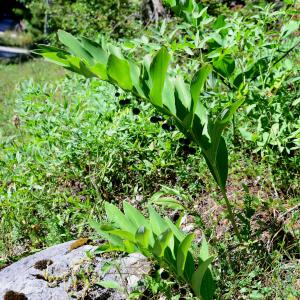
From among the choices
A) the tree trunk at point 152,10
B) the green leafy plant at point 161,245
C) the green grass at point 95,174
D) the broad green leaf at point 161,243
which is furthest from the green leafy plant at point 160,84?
the tree trunk at point 152,10

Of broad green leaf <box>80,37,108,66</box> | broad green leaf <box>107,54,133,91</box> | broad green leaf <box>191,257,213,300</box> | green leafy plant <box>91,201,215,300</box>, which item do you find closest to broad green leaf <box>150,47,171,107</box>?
broad green leaf <box>107,54,133,91</box>

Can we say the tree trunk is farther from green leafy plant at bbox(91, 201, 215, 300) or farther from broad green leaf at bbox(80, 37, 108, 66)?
green leafy plant at bbox(91, 201, 215, 300)

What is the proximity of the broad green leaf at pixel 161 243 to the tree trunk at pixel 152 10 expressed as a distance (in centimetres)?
709

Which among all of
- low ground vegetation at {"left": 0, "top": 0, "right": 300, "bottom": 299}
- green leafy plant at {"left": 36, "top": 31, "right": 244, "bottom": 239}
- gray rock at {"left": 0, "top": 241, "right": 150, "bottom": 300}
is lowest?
gray rock at {"left": 0, "top": 241, "right": 150, "bottom": 300}

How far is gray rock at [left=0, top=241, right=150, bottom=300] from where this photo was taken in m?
2.43

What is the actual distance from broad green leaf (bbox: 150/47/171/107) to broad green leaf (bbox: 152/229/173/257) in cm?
59

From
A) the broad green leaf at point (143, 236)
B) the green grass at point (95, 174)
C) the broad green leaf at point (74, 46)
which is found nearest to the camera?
the broad green leaf at point (143, 236)

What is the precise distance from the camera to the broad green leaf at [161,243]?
6.25ft

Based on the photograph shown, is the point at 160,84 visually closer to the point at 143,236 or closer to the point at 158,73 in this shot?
the point at 158,73

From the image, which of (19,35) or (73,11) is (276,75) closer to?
(73,11)

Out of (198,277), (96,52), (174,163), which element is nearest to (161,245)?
(198,277)

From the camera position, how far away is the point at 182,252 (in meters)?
1.97

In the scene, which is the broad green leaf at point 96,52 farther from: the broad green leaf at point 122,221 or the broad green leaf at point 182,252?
the broad green leaf at point 182,252

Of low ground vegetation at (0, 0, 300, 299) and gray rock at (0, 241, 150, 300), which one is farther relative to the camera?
low ground vegetation at (0, 0, 300, 299)
